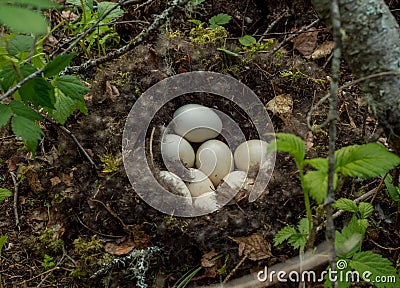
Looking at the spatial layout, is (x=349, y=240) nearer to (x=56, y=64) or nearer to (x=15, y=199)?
(x=56, y=64)

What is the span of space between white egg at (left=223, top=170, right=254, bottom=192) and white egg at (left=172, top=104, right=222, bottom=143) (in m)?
0.24

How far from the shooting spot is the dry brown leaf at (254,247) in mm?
1881

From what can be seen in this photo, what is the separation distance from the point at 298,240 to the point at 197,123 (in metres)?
0.75

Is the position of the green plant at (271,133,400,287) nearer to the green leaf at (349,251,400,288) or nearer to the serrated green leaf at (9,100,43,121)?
the green leaf at (349,251,400,288)

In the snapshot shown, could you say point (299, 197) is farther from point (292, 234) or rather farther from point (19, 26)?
point (19, 26)

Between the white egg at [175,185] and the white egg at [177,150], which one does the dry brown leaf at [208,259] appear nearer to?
the white egg at [175,185]

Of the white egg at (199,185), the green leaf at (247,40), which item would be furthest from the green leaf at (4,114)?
the green leaf at (247,40)

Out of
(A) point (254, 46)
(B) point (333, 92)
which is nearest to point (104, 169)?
(A) point (254, 46)

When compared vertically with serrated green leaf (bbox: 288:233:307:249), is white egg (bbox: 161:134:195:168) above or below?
above

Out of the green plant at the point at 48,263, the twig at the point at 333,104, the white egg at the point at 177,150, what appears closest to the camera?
the twig at the point at 333,104

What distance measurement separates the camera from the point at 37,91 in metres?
1.64

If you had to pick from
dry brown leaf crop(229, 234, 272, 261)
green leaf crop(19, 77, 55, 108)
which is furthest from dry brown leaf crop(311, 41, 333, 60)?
green leaf crop(19, 77, 55, 108)

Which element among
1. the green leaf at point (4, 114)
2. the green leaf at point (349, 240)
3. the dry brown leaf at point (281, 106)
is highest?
the green leaf at point (4, 114)

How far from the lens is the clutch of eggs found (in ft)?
6.75
